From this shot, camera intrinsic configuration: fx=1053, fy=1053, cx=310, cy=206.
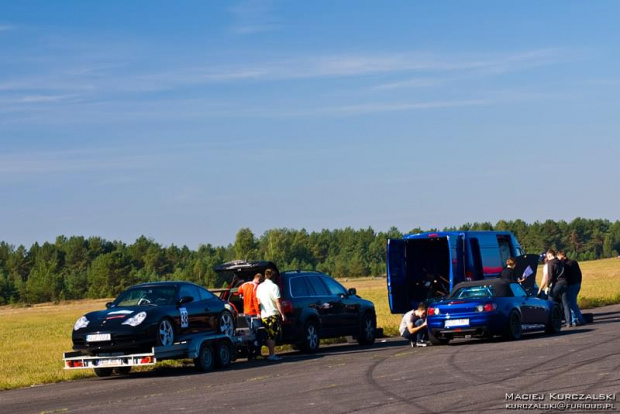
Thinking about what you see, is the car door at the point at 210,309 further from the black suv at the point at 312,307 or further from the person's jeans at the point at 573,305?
the person's jeans at the point at 573,305

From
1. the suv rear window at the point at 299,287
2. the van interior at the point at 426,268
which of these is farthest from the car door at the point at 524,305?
the suv rear window at the point at 299,287

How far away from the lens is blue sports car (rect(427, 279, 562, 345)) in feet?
67.8

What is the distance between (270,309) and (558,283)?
8.60m

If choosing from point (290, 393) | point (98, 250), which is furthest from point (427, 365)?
point (98, 250)

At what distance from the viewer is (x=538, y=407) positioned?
11.0 meters

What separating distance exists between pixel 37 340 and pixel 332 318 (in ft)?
66.4

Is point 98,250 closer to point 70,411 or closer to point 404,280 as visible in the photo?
point 404,280

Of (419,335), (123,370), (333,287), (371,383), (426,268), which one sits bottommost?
(371,383)

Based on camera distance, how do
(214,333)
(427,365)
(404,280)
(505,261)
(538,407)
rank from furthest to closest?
(505,261) → (404,280) → (214,333) → (427,365) → (538,407)

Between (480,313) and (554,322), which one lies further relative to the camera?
(554,322)

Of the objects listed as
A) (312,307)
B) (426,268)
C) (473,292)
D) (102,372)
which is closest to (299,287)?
(312,307)

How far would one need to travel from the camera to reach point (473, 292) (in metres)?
21.4

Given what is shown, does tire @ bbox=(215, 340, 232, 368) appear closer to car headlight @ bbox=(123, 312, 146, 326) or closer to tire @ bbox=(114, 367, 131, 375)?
tire @ bbox=(114, 367, 131, 375)

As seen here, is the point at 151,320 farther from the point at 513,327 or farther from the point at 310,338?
the point at 513,327
